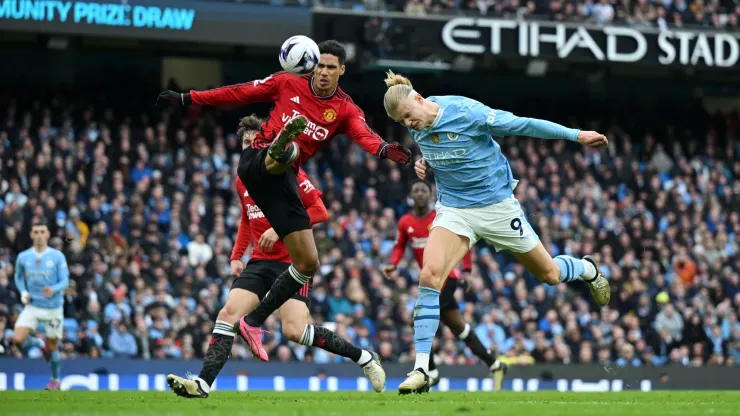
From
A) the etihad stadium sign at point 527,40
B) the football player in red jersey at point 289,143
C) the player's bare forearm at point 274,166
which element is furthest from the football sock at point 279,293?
the etihad stadium sign at point 527,40

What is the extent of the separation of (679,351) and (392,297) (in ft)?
17.6

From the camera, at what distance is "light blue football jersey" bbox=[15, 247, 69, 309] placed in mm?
16172

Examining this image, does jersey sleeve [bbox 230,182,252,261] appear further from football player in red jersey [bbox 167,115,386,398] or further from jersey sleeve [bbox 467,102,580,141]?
jersey sleeve [bbox 467,102,580,141]

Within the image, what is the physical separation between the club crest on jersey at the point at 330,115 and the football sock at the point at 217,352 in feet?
6.34

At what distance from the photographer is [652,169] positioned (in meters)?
28.2

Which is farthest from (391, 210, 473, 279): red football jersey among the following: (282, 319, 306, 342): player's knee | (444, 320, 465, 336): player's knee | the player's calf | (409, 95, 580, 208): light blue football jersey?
the player's calf

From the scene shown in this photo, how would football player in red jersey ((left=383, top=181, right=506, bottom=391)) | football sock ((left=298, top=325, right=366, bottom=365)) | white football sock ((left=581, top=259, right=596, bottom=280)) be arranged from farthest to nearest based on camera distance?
football player in red jersey ((left=383, top=181, right=506, bottom=391)) < white football sock ((left=581, top=259, right=596, bottom=280)) < football sock ((left=298, top=325, right=366, bottom=365))

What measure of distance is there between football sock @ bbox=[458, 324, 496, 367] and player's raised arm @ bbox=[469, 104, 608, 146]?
208 inches

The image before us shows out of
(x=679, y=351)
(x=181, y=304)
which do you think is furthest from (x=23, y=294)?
(x=679, y=351)

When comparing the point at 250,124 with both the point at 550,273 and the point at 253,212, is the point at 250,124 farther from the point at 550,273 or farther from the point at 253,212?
the point at 550,273

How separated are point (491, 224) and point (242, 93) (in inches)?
92.7

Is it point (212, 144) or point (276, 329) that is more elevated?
point (212, 144)

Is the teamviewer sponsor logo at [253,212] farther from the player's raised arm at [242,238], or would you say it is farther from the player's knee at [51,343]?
the player's knee at [51,343]

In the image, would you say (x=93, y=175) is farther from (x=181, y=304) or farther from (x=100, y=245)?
(x=181, y=304)
